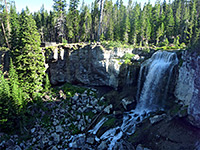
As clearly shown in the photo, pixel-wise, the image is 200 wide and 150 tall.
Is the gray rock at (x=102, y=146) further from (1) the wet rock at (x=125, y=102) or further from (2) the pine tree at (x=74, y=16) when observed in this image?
(2) the pine tree at (x=74, y=16)

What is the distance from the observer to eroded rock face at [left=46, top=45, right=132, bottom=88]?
31.2 meters

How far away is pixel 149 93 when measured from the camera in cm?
2455

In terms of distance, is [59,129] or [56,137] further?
[59,129]

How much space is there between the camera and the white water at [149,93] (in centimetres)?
2162

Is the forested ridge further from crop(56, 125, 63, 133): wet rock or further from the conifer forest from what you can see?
crop(56, 125, 63, 133): wet rock

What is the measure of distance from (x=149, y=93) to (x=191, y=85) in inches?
265

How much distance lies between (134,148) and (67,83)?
21.4 metres

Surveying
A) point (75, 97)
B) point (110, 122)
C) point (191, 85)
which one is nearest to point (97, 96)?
point (75, 97)

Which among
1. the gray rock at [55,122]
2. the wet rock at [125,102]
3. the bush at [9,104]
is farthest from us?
the wet rock at [125,102]

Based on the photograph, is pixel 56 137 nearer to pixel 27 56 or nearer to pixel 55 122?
pixel 55 122

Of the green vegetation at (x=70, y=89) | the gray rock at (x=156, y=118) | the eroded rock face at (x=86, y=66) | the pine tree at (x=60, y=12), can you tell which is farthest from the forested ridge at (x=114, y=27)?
the gray rock at (x=156, y=118)

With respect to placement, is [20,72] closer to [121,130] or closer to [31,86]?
[31,86]

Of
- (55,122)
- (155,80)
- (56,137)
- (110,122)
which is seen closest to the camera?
(56,137)

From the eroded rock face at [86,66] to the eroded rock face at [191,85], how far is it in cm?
1194
